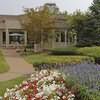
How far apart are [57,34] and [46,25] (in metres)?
8.70

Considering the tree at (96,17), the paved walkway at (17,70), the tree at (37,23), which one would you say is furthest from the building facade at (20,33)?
the paved walkway at (17,70)

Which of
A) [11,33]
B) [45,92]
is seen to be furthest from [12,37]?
[45,92]

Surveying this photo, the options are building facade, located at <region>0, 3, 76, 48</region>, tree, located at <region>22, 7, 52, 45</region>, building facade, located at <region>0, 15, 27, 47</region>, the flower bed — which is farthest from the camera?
building facade, located at <region>0, 15, 27, 47</region>

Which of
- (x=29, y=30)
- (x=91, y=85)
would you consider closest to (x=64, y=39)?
(x=29, y=30)

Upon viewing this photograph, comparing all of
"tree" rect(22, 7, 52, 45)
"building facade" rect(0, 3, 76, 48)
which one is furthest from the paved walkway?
"building facade" rect(0, 3, 76, 48)

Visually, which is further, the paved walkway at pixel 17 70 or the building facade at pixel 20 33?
the building facade at pixel 20 33

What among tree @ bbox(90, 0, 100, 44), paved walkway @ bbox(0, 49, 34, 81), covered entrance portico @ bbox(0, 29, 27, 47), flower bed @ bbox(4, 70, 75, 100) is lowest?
paved walkway @ bbox(0, 49, 34, 81)

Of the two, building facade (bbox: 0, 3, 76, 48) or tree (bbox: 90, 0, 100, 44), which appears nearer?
tree (bbox: 90, 0, 100, 44)

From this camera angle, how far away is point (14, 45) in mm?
A: 54344

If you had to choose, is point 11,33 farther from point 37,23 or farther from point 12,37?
point 37,23

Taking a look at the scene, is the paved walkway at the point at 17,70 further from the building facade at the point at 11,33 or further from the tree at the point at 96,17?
the building facade at the point at 11,33

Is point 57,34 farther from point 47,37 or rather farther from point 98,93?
point 98,93

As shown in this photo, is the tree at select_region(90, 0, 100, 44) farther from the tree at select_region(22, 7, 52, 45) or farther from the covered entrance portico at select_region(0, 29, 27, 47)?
the covered entrance portico at select_region(0, 29, 27, 47)

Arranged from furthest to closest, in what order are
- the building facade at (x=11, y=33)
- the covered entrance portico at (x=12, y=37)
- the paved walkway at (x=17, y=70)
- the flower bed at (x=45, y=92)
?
the covered entrance portico at (x=12, y=37) → the building facade at (x=11, y=33) → the paved walkway at (x=17, y=70) → the flower bed at (x=45, y=92)
